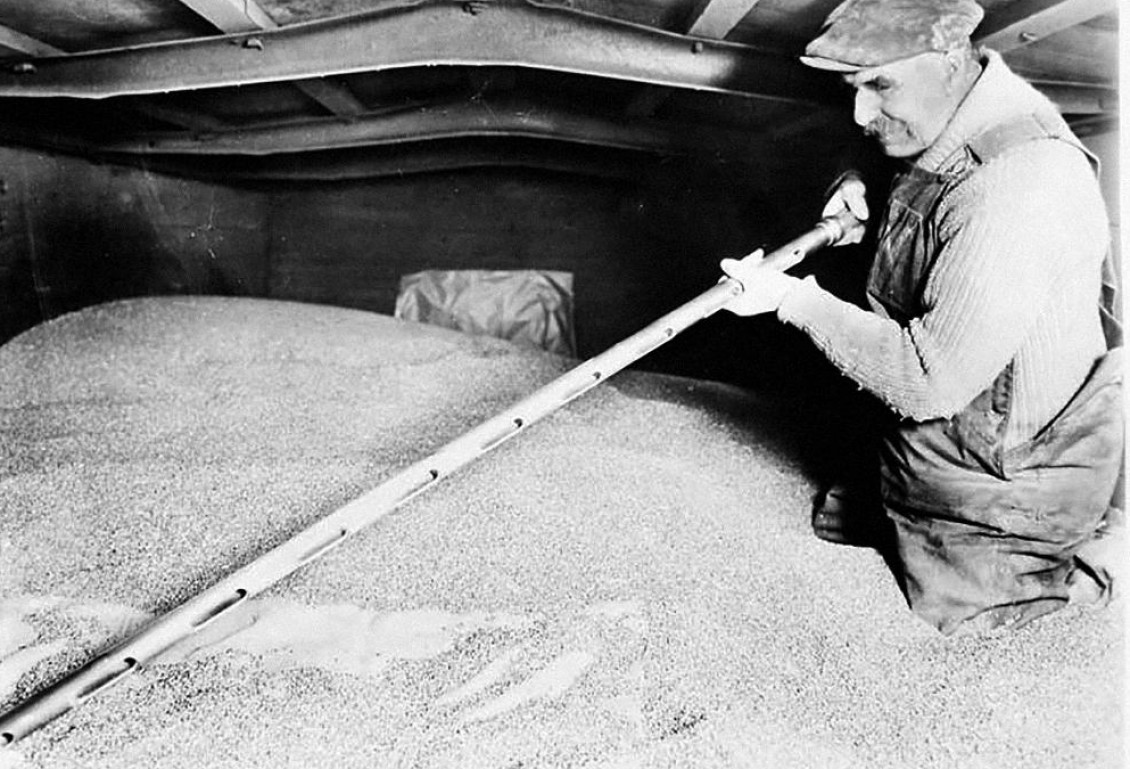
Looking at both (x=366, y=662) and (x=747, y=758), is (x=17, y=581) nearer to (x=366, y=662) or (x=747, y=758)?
(x=366, y=662)

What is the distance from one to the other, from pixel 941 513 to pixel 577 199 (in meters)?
3.35

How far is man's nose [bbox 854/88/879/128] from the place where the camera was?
157cm

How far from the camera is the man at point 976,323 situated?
1.40 m

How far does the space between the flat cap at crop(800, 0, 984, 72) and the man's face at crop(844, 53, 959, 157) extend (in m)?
0.03

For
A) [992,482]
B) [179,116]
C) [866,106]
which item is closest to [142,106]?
[179,116]

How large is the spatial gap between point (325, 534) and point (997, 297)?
1206 mm

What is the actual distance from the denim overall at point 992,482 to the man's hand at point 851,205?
0.24m

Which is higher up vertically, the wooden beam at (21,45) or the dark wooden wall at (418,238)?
the wooden beam at (21,45)

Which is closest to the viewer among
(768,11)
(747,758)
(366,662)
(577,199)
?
(747,758)

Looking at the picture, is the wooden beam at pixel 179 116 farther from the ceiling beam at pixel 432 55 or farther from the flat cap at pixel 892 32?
the flat cap at pixel 892 32

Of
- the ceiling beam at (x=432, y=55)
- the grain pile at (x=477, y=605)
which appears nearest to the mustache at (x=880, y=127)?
the ceiling beam at (x=432, y=55)

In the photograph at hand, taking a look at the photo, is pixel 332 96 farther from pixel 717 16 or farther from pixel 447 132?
pixel 717 16

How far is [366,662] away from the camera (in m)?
1.35

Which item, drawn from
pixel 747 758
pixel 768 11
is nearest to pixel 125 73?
pixel 768 11
